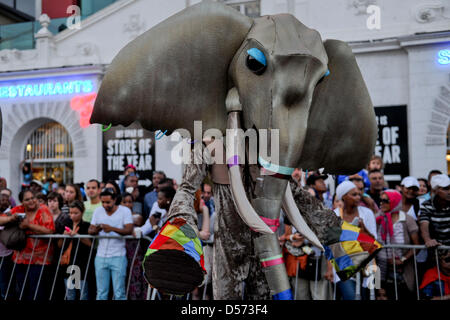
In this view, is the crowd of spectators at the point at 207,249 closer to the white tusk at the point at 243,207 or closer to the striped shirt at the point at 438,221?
the striped shirt at the point at 438,221

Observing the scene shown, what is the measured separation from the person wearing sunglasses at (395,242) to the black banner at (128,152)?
25.6ft

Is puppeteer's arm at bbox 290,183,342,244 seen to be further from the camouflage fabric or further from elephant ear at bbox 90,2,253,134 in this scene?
elephant ear at bbox 90,2,253,134

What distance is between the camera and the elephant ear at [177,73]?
2129 mm

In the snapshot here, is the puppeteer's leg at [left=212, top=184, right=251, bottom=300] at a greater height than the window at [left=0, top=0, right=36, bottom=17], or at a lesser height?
lesser

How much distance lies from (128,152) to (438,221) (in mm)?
8895

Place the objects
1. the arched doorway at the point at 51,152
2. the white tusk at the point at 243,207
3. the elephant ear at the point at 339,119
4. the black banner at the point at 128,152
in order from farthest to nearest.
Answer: the arched doorway at the point at 51,152
the black banner at the point at 128,152
the elephant ear at the point at 339,119
the white tusk at the point at 243,207

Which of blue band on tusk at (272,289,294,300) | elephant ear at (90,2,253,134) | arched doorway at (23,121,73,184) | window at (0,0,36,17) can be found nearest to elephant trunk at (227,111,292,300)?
blue band on tusk at (272,289,294,300)

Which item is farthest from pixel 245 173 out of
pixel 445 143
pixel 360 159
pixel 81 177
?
pixel 81 177

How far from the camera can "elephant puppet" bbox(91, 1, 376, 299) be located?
2.05 metres

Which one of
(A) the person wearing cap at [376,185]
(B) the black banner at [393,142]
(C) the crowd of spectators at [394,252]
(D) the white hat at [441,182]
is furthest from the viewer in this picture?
(B) the black banner at [393,142]

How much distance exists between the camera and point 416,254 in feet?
15.6

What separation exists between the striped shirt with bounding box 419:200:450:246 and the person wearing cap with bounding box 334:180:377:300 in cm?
53

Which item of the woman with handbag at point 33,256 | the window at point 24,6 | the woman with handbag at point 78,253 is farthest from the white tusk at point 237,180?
the window at point 24,6

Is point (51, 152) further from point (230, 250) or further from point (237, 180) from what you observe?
point (237, 180)
